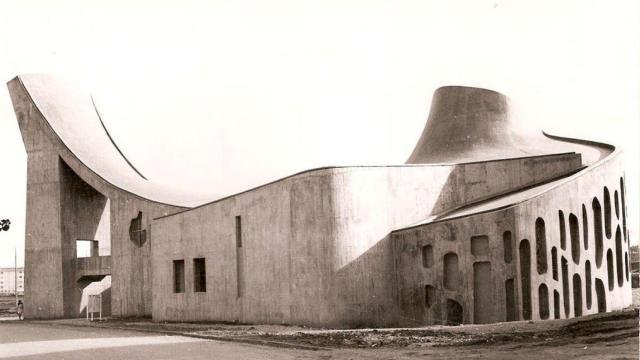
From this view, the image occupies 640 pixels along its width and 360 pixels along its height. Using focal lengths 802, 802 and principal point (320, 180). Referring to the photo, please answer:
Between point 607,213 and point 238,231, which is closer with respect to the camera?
point 607,213

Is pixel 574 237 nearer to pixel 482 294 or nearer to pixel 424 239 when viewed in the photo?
pixel 482 294

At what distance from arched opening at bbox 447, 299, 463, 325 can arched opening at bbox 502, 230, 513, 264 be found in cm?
184

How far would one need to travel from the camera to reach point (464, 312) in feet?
65.3

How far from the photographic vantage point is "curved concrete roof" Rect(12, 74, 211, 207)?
32656 millimetres

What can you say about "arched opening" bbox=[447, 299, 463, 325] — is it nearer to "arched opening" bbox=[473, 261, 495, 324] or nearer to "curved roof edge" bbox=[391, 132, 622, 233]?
"arched opening" bbox=[473, 261, 495, 324]

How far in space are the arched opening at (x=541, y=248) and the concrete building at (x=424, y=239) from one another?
3 centimetres

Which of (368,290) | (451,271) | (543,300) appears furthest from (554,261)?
(368,290)

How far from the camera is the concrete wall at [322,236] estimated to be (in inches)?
821

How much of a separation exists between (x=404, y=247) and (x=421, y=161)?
28.5 feet

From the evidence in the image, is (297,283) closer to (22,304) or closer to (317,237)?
(317,237)

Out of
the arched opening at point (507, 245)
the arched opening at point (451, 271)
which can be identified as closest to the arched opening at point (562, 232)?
the arched opening at point (507, 245)

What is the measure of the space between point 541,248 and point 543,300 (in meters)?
1.26

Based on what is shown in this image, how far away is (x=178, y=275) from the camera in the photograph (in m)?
26.7

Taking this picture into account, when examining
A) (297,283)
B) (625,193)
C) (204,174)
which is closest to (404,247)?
(297,283)
